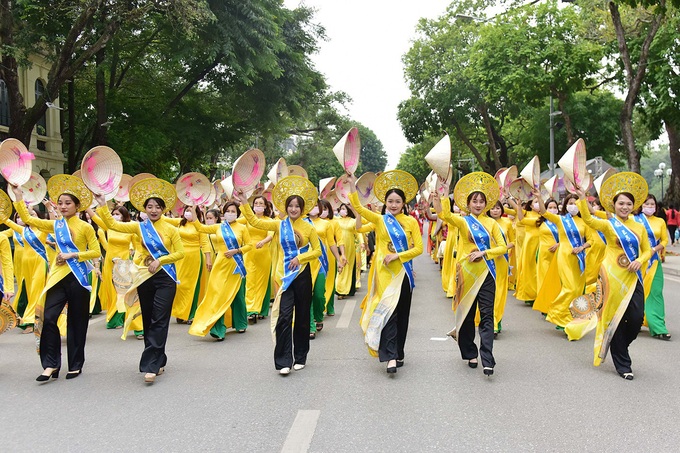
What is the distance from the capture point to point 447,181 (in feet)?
19.3

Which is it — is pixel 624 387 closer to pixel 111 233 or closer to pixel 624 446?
pixel 624 446

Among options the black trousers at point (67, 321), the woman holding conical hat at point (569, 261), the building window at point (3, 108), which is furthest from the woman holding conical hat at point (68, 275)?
the building window at point (3, 108)

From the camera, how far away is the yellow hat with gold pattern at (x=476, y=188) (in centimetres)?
647

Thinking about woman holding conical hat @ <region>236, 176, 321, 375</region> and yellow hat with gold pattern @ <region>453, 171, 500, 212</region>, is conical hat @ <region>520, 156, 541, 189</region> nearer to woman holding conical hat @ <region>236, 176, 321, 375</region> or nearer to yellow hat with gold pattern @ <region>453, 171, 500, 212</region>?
yellow hat with gold pattern @ <region>453, 171, 500, 212</region>

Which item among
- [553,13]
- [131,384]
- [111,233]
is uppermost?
[553,13]

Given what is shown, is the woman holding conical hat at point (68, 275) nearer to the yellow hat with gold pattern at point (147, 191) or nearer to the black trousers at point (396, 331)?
the yellow hat with gold pattern at point (147, 191)

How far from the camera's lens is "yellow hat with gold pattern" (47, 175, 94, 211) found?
20.2 ft

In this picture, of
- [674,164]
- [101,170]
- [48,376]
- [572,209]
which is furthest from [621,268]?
[674,164]

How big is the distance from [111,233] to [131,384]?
3.55 m

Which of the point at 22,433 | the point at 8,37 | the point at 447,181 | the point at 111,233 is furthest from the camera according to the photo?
the point at 8,37

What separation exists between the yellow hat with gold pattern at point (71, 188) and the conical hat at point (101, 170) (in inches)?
7.9

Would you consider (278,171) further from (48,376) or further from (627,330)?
(627,330)

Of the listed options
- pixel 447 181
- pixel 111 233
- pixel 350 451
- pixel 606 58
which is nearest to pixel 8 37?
pixel 111 233

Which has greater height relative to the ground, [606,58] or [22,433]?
[606,58]
